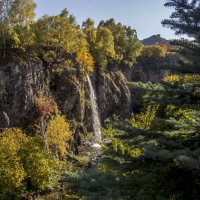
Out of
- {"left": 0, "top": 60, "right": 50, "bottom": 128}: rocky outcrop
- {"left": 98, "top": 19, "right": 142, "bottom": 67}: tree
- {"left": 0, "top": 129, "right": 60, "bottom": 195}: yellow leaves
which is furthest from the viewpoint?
{"left": 98, "top": 19, "right": 142, "bottom": 67}: tree

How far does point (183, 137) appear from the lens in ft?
19.2

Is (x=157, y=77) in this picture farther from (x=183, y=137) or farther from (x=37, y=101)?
(x=183, y=137)

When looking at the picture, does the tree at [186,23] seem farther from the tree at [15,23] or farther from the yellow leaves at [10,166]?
the tree at [15,23]

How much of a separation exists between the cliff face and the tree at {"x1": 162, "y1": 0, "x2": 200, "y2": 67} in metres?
22.2

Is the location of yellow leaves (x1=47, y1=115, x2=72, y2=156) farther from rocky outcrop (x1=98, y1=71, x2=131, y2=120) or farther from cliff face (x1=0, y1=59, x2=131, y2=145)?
rocky outcrop (x1=98, y1=71, x2=131, y2=120)

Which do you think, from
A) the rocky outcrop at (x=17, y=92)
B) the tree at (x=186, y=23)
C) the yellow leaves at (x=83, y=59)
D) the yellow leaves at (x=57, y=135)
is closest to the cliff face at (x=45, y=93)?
the rocky outcrop at (x=17, y=92)

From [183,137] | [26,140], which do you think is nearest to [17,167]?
[26,140]

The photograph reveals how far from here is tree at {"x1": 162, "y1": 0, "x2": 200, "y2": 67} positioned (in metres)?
5.67

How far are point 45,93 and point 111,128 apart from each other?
27262mm

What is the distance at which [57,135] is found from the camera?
31.3 m

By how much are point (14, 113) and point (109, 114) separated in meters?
26.9

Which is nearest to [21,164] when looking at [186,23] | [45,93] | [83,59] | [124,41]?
[45,93]

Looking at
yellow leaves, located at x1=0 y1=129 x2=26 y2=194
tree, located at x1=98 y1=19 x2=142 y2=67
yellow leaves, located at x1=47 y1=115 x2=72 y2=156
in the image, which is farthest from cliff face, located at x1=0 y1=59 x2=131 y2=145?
tree, located at x1=98 y1=19 x2=142 y2=67

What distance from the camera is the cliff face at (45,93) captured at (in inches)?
1187
